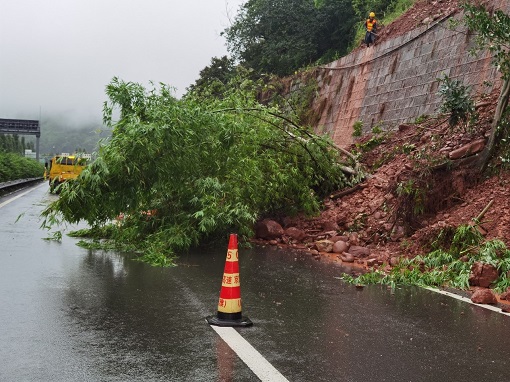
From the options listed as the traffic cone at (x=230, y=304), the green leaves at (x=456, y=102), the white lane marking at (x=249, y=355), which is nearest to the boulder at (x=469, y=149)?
the green leaves at (x=456, y=102)

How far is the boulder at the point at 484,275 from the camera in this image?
8555 millimetres

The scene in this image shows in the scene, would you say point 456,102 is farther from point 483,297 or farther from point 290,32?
point 290,32

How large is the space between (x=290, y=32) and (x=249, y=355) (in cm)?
3510

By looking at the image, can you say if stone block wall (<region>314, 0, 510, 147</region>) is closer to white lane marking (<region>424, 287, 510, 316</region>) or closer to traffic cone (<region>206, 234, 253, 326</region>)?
white lane marking (<region>424, 287, 510, 316</region>)

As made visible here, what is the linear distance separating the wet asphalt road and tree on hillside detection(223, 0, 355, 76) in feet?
92.7

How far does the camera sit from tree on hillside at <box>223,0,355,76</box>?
118ft

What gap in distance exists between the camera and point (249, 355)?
492cm

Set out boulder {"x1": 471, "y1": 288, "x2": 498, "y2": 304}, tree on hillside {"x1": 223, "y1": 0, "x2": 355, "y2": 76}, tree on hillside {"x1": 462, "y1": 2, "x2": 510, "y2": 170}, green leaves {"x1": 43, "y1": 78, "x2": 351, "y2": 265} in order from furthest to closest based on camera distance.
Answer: tree on hillside {"x1": 223, "y1": 0, "x2": 355, "y2": 76}
tree on hillside {"x1": 462, "y1": 2, "x2": 510, "y2": 170}
green leaves {"x1": 43, "y1": 78, "x2": 351, "y2": 265}
boulder {"x1": 471, "y1": 288, "x2": 498, "y2": 304}

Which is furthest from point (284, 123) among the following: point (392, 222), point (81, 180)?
point (81, 180)

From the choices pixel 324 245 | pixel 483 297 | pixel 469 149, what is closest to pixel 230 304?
pixel 483 297

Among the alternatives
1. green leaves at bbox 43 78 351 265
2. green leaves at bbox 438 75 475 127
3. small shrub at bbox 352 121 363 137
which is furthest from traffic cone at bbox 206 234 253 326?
small shrub at bbox 352 121 363 137

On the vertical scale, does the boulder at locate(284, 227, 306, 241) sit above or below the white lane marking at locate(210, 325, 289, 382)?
below

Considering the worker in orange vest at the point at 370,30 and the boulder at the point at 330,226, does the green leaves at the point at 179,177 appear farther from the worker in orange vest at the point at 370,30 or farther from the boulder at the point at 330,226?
the worker in orange vest at the point at 370,30

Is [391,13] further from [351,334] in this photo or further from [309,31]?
[351,334]
